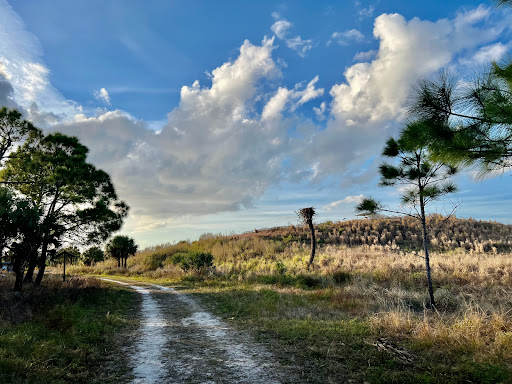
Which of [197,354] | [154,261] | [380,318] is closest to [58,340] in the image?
[197,354]

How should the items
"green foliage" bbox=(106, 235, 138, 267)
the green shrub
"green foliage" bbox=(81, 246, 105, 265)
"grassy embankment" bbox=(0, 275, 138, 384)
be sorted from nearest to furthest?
"grassy embankment" bbox=(0, 275, 138, 384)
the green shrub
"green foliage" bbox=(106, 235, 138, 267)
"green foliage" bbox=(81, 246, 105, 265)

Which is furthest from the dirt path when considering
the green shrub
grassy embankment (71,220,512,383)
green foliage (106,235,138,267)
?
green foliage (106,235,138,267)

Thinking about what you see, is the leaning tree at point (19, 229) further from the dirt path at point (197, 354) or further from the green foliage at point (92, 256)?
the green foliage at point (92, 256)

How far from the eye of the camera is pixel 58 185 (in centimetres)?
1731

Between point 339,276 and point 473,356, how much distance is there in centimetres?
1237

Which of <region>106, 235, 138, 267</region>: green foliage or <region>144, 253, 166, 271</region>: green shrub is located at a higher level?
<region>106, 235, 138, 267</region>: green foliage

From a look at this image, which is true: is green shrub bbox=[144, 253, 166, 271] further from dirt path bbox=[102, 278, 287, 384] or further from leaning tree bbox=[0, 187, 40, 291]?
dirt path bbox=[102, 278, 287, 384]

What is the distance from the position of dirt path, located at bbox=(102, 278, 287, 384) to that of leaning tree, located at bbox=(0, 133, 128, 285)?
10.4 metres

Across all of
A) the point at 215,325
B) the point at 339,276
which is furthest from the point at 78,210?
the point at 339,276

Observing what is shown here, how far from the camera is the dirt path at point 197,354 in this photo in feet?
17.9

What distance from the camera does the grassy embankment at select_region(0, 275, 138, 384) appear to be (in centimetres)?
546

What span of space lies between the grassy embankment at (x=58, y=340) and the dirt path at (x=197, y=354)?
58cm

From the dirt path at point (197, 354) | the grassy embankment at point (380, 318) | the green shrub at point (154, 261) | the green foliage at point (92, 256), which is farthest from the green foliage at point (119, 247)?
the dirt path at point (197, 354)

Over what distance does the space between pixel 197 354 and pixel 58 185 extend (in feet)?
49.8
